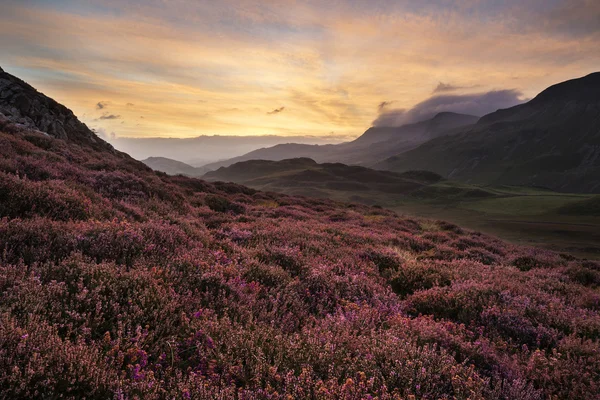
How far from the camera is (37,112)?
27.1 meters

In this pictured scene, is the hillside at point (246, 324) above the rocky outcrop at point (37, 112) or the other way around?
the other way around

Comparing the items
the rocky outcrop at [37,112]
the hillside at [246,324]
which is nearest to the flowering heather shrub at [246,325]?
the hillside at [246,324]

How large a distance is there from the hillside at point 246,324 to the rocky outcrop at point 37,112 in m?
23.5

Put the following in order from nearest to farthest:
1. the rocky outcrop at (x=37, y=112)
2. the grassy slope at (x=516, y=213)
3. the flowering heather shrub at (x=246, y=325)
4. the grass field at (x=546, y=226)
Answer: the flowering heather shrub at (x=246, y=325) < the rocky outcrop at (x=37, y=112) < the grass field at (x=546, y=226) < the grassy slope at (x=516, y=213)

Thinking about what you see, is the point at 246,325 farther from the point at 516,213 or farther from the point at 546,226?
the point at 516,213

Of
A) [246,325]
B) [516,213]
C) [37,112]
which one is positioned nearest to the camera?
[246,325]

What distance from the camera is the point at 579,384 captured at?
3.74 m

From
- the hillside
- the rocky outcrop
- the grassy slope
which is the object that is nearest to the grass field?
the grassy slope

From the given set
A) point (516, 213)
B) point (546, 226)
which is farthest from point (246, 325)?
point (516, 213)

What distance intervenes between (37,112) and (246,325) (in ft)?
111

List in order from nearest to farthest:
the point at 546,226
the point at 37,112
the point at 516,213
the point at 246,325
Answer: the point at 246,325
the point at 37,112
the point at 546,226
the point at 516,213

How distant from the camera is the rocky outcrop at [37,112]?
25.4 m

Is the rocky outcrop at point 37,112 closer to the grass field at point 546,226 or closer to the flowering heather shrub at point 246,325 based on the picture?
the flowering heather shrub at point 246,325

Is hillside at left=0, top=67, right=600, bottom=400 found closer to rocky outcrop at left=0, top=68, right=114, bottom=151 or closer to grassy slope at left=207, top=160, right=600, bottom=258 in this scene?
rocky outcrop at left=0, top=68, right=114, bottom=151
